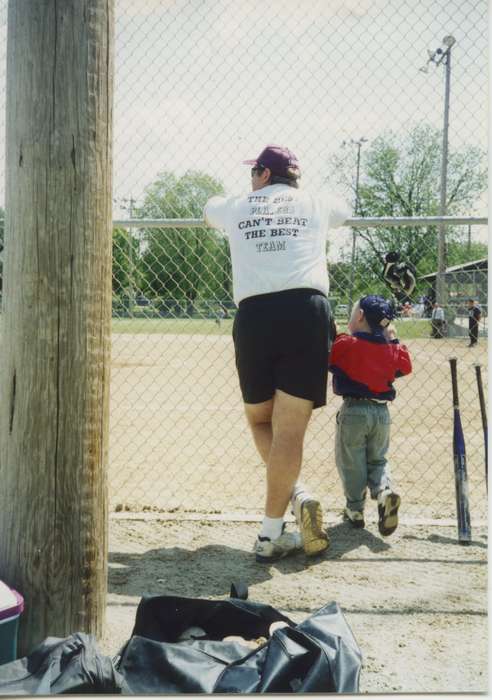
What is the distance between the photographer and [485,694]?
2.35m

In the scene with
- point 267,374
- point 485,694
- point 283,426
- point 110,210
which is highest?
point 110,210

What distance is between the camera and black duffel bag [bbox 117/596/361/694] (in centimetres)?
210

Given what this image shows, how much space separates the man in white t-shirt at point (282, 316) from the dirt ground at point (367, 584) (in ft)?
0.75

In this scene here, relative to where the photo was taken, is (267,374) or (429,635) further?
(267,374)

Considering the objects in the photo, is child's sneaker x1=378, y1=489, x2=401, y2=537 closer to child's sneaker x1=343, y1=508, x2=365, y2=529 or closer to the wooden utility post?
child's sneaker x1=343, y1=508, x2=365, y2=529

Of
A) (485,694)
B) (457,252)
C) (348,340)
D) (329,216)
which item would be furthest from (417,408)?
(457,252)

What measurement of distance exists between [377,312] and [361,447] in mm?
761

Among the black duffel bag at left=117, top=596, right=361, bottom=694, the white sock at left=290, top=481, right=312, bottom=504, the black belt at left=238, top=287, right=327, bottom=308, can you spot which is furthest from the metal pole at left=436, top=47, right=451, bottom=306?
the black duffel bag at left=117, top=596, right=361, bottom=694

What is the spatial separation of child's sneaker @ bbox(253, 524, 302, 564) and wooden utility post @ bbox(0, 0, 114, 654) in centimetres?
111

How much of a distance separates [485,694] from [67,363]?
5.94 feet

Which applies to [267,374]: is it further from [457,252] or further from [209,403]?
[457,252]

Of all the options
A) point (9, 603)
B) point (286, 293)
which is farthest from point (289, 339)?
point (9, 603)

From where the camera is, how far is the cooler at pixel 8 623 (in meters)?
2.20

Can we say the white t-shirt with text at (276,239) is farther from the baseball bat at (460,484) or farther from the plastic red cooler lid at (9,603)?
the plastic red cooler lid at (9,603)
